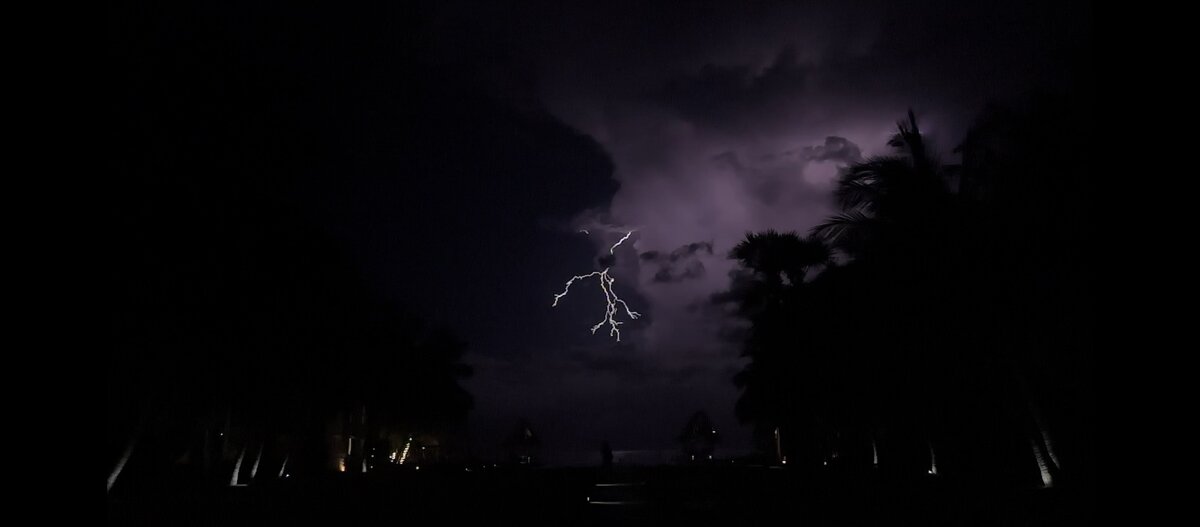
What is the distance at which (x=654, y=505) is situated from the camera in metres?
19.1

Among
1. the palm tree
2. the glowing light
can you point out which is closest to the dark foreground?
the palm tree

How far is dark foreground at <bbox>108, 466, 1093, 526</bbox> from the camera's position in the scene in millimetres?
11945

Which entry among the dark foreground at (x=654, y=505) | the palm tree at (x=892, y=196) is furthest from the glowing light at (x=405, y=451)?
the palm tree at (x=892, y=196)

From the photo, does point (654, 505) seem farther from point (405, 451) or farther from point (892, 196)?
point (405, 451)

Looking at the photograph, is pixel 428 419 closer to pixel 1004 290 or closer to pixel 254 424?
pixel 254 424

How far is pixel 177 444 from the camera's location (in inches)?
1204

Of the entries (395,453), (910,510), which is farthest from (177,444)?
(395,453)

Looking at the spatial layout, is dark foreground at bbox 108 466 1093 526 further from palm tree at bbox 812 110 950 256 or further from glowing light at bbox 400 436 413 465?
glowing light at bbox 400 436 413 465

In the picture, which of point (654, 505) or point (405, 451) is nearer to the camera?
point (654, 505)

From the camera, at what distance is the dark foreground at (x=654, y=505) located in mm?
11945

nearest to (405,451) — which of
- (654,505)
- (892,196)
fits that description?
(654,505)

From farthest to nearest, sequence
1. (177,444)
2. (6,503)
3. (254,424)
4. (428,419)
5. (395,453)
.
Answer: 1. (395,453)
2. (428,419)
3. (177,444)
4. (254,424)
5. (6,503)

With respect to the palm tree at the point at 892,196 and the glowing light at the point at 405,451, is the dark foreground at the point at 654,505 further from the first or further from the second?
the glowing light at the point at 405,451

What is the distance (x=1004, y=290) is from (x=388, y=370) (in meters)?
35.4
